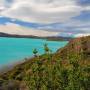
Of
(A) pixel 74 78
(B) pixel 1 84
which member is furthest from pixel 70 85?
(B) pixel 1 84

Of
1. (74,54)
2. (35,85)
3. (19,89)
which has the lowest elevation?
(19,89)

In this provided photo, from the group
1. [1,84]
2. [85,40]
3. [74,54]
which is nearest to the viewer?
[74,54]

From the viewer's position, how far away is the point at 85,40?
408 ft

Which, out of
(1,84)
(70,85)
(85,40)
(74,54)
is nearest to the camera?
(70,85)

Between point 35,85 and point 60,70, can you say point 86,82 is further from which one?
point 35,85

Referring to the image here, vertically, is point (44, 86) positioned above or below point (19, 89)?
above

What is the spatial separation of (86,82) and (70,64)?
237 cm

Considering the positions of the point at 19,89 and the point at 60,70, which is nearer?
the point at 60,70

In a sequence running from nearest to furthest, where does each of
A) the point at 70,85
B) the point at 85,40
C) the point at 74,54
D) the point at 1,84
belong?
the point at 70,85, the point at 74,54, the point at 1,84, the point at 85,40

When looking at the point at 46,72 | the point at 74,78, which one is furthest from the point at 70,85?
the point at 46,72

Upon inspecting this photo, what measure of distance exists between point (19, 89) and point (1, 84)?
3169mm

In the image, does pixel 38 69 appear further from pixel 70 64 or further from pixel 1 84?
pixel 1 84

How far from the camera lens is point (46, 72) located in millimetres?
34469

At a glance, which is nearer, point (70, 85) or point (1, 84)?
point (70, 85)
